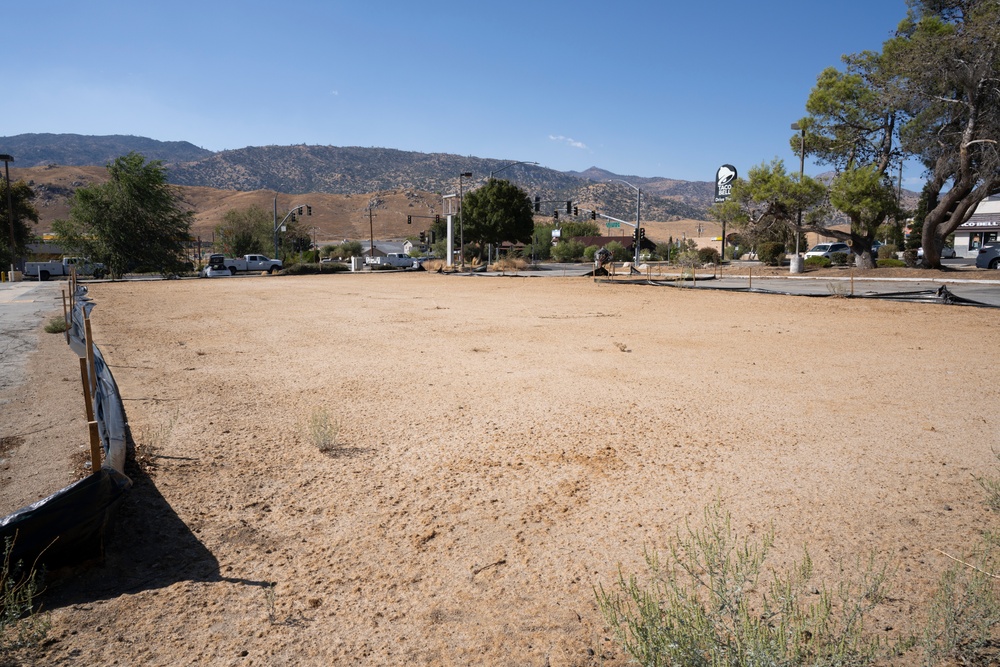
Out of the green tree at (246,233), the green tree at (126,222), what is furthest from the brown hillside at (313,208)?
the green tree at (126,222)

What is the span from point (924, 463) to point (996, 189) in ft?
126

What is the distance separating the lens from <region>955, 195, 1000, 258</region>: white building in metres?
66.4

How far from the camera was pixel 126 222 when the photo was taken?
5825 cm

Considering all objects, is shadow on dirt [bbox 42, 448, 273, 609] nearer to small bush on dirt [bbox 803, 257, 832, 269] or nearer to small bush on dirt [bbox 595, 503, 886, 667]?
small bush on dirt [bbox 595, 503, 886, 667]

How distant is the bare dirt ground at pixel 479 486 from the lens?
361 cm

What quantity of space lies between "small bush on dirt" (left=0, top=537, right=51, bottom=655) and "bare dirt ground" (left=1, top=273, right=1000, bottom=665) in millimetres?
113

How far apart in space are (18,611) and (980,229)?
271 feet

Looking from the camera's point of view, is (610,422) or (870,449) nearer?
(870,449)

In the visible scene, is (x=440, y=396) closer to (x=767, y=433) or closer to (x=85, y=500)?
(x=767, y=433)

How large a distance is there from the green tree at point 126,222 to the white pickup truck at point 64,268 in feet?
2.49

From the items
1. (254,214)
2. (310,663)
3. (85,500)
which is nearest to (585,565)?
(310,663)

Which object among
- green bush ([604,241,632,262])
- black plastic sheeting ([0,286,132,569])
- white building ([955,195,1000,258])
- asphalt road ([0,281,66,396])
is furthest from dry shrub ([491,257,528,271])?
black plastic sheeting ([0,286,132,569])

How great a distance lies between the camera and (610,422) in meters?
7.58

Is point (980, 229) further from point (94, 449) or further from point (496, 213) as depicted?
point (94, 449)
